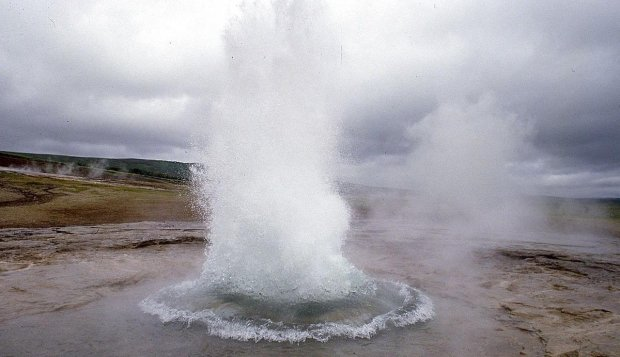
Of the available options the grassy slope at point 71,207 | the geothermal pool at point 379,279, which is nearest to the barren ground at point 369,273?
the geothermal pool at point 379,279

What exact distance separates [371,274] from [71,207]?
22483mm

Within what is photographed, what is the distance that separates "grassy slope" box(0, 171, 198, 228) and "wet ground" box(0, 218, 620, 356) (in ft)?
20.2

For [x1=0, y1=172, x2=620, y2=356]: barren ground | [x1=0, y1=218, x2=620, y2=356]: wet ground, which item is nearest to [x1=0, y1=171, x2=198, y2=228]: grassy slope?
[x1=0, y1=172, x2=620, y2=356]: barren ground

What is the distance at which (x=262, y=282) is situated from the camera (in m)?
7.46

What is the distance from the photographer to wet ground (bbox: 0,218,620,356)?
5340mm

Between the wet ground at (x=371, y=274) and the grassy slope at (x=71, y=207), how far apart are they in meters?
6.14

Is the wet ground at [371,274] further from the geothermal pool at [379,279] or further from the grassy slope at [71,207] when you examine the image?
the grassy slope at [71,207]

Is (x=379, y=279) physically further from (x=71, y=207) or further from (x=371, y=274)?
(x=71, y=207)

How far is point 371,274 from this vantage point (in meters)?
10.1

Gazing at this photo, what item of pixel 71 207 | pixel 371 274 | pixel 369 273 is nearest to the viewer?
pixel 371 274

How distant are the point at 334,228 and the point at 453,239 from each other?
12520 mm

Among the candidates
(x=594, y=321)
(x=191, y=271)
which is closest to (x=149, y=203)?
(x=191, y=271)

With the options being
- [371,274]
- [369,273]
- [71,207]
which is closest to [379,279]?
[371,274]

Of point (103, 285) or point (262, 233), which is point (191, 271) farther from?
point (262, 233)
